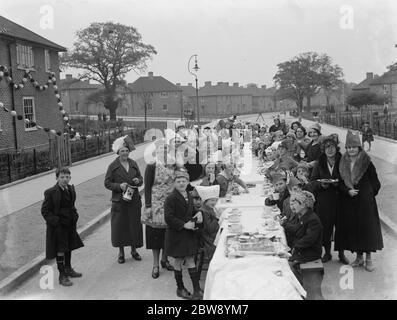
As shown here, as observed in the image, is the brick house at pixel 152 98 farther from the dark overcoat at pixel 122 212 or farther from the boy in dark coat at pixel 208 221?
the boy in dark coat at pixel 208 221

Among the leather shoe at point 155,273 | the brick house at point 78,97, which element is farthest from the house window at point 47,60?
the brick house at point 78,97

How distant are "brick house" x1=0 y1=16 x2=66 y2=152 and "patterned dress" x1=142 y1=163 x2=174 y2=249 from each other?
652 inches

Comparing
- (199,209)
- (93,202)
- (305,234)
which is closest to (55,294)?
(199,209)

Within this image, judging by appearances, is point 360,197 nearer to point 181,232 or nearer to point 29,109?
point 181,232

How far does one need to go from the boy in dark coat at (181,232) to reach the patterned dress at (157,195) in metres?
0.82

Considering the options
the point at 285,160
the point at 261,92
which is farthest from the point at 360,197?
the point at 261,92

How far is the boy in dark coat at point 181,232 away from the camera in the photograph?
5.95 meters

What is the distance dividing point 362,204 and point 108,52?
25065mm

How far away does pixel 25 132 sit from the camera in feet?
87.7

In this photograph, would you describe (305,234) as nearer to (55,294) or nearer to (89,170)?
(55,294)

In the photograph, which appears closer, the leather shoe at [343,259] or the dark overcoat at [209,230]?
the dark overcoat at [209,230]
